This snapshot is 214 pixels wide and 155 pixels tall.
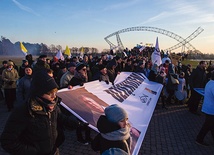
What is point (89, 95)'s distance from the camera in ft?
15.4

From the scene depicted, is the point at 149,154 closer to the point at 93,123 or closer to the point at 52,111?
the point at 93,123

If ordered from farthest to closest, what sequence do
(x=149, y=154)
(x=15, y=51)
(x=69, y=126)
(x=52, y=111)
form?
(x=15, y=51) < (x=149, y=154) < (x=69, y=126) < (x=52, y=111)

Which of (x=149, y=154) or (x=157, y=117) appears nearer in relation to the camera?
(x=149, y=154)

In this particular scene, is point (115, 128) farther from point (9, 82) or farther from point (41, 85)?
point (9, 82)

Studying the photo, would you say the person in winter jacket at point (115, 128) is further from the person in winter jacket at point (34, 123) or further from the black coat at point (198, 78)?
the black coat at point (198, 78)

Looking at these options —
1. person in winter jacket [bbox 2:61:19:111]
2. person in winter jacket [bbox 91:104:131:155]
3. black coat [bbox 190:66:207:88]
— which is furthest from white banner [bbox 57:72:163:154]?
person in winter jacket [bbox 2:61:19:111]

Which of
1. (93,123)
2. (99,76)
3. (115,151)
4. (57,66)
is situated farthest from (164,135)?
(57,66)

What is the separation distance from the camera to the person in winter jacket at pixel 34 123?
2111 mm

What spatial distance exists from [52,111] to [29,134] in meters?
0.38

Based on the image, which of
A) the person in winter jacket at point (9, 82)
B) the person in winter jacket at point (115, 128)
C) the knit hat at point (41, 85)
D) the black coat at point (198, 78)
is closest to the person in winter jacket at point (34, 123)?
the knit hat at point (41, 85)

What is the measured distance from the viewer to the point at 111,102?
15.9ft

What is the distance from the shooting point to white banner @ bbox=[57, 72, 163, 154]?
389 cm

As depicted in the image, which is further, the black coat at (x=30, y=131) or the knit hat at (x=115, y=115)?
the knit hat at (x=115, y=115)

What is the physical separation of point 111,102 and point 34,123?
2.78 meters
